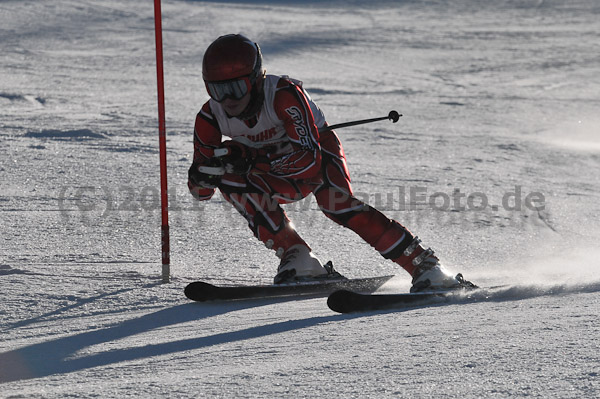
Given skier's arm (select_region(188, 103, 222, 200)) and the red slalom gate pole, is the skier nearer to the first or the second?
skier's arm (select_region(188, 103, 222, 200))

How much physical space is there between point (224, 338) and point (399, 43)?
12.3 meters

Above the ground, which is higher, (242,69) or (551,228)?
(242,69)

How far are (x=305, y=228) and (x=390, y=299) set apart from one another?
1.86m

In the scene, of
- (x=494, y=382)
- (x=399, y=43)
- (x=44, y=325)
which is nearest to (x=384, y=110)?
(x=399, y=43)

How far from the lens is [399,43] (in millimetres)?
14805

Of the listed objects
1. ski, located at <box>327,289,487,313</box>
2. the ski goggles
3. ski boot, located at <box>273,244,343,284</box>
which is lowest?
ski, located at <box>327,289,487,313</box>

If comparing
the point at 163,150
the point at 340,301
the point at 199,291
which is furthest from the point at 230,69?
the point at 340,301

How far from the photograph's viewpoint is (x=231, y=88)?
3.67m

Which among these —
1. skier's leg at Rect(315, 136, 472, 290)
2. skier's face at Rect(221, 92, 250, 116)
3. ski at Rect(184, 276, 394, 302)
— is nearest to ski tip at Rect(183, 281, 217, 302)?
ski at Rect(184, 276, 394, 302)

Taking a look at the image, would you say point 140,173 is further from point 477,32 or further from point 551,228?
point 477,32

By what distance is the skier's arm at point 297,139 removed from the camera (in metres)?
3.75

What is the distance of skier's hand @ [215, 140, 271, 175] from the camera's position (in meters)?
3.61

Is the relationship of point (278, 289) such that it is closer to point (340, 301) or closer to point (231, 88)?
point (340, 301)

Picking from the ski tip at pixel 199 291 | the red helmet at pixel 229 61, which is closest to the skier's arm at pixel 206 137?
the red helmet at pixel 229 61
